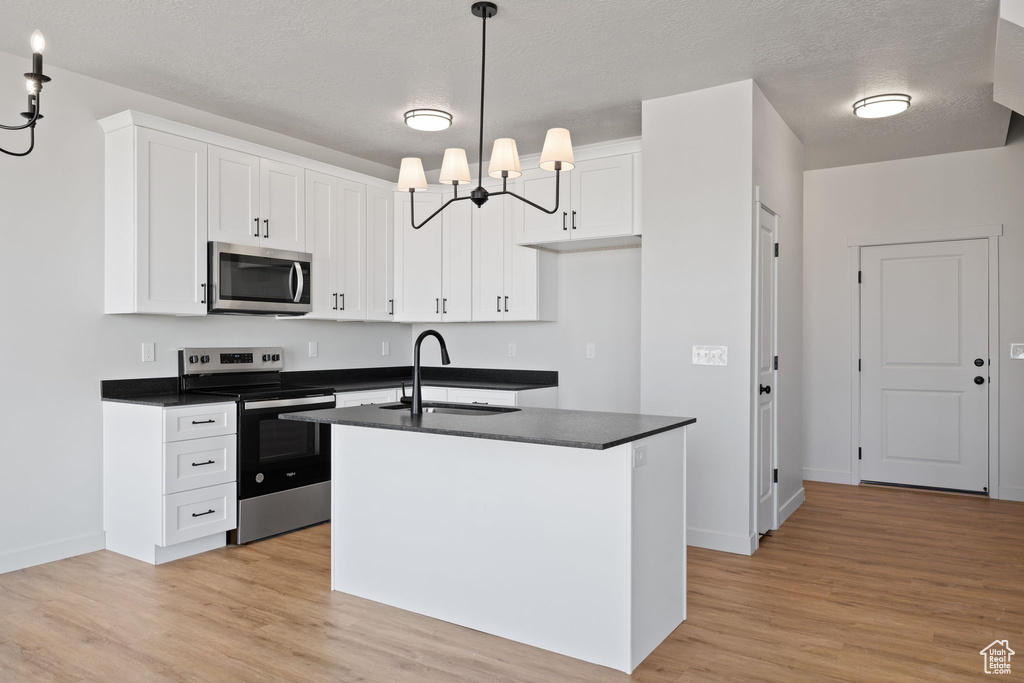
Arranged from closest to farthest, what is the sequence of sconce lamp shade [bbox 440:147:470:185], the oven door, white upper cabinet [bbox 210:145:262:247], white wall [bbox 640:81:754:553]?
sconce lamp shade [bbox 440:147:470:185], white wall [bbox 640:81:754:553], the oven door, white upper cabinet [bbox 210:145:262:247]

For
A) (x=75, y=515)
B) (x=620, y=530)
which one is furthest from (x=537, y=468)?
(x=75, y=515)

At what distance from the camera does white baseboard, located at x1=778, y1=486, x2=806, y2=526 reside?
14.5ft

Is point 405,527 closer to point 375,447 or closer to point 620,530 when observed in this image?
point 375,447

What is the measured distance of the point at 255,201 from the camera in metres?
4.32

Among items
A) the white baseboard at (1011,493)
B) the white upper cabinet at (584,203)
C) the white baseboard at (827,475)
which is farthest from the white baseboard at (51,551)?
the white baseboard at (1011,493)

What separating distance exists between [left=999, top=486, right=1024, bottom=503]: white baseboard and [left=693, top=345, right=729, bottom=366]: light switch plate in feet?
9.68

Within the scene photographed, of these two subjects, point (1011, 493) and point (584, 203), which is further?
point (1011, 493)

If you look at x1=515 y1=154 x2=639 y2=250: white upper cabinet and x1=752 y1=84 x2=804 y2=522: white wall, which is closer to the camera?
x1=752 y1=84 x2=804 y2=522: white wall

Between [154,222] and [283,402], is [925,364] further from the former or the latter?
[154,222]

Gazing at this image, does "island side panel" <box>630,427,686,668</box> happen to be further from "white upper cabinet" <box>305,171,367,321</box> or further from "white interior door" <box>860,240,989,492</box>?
"white interior door" <box>860,240,989,492</box>

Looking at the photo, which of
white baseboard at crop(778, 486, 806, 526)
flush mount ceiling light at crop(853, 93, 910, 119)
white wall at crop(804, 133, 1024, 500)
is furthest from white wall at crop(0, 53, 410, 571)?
white wall at crop(804, 133, 1024, 500)

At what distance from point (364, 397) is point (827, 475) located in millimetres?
3921

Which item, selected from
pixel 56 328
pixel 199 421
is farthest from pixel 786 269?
pixel 56 328

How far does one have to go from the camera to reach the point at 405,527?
3.00m
